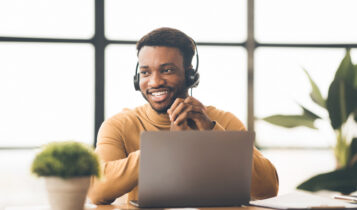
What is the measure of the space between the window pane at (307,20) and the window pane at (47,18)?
1.44 metres

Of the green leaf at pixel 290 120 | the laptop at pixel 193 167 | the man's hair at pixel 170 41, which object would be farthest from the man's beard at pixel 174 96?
the green leaf at pixel 290 120

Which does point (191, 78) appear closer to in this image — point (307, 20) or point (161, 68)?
point (161, 68)

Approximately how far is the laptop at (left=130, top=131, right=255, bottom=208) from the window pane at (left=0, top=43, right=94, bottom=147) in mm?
2207

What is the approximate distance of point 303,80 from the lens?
12.3 feet

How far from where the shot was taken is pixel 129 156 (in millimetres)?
1654

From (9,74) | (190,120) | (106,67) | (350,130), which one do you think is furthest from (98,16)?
(350,130)

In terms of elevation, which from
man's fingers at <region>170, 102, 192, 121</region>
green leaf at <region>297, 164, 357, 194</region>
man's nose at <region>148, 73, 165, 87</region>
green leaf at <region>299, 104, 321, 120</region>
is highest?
man's nose at <region>148, 73, 165, 87</region>

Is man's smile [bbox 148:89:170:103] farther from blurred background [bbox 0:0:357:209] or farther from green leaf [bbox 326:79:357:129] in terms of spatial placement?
green leaf [bbox 326:79:357:129]

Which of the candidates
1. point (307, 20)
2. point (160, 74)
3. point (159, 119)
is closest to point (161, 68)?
point (160, 74)

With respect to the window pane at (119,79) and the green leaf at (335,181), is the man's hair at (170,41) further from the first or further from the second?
the green leaf at (335,181)

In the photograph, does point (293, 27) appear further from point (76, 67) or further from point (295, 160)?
point (76, 67)

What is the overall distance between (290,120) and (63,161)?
264 centimetres

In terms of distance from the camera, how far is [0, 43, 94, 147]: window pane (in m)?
3.41

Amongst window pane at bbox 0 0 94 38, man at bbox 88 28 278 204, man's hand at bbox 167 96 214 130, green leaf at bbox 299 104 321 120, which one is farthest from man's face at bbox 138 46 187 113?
green leaf at bbox 299 104 321 120
